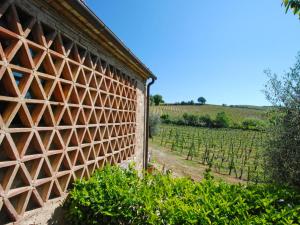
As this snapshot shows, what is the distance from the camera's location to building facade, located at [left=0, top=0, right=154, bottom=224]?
2.82 metres

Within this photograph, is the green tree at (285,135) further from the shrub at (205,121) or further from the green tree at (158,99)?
the green tree at (158,99)

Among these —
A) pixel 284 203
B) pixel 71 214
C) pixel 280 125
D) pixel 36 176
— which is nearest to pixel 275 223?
pixel 284 203

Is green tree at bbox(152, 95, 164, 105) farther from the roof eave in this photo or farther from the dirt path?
the roof eave

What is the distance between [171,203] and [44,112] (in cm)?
220

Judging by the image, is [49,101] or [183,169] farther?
[183,169]

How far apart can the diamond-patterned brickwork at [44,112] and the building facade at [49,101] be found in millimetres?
11

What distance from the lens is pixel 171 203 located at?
3656mm

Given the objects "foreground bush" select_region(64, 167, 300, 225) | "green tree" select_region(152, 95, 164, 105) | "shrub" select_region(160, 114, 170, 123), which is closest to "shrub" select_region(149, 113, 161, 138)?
"foreground bush" select_region(64, 167, 300, 225)

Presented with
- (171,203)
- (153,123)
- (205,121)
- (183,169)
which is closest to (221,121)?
(205,121)

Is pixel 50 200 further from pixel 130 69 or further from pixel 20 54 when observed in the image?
pixel 130 69

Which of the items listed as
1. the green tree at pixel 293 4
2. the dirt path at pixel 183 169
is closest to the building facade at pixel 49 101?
the green tree at pixel 293 4

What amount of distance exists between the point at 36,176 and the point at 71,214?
38.7 inches

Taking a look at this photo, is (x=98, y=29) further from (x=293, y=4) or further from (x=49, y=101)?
(x=293, y=4)

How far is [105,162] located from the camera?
5.60 meters
